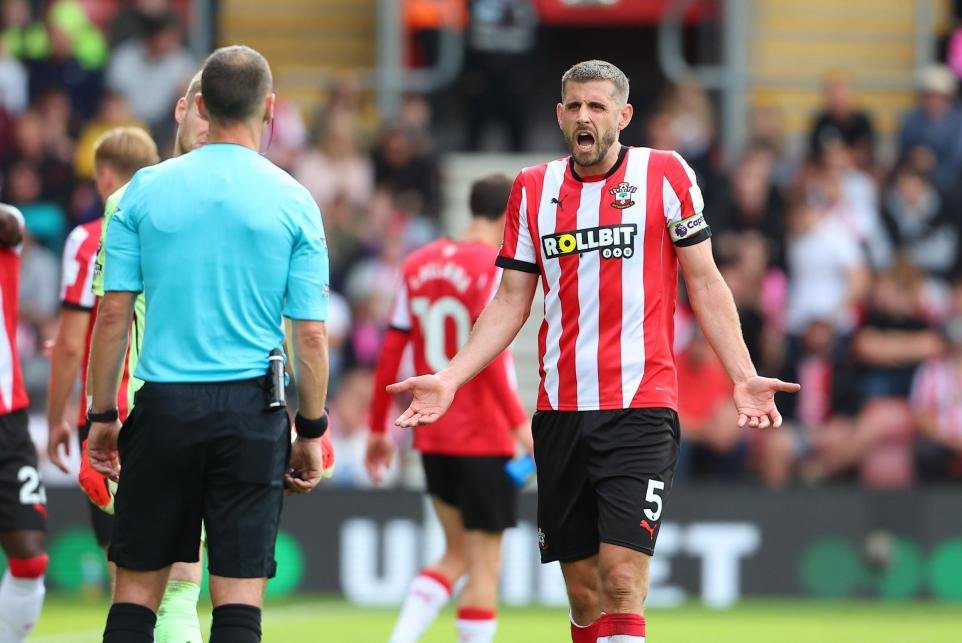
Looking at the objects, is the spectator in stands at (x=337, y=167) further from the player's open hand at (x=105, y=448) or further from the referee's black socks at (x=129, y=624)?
the referee's black socks at (x=129, y=624)

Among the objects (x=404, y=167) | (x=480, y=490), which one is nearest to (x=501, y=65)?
(x=404, y=167)

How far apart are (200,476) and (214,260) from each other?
721 mm

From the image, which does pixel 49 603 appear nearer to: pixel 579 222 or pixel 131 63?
pixel 131 63

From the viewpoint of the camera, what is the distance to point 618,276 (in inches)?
276

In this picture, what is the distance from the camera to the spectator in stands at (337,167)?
638 inches

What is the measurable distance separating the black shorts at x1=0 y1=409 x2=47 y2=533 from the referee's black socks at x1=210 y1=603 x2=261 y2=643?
273 cm

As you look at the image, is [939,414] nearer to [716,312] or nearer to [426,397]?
[716,312]

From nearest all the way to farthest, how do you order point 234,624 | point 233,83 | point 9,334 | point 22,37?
point 234,624 < point 233,83 < point 9,334 < point 22,37

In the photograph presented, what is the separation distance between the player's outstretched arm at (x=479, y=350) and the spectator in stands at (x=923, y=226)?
9407 mm

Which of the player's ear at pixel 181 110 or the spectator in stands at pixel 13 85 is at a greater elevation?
the spectator in stands at pixel 13 85

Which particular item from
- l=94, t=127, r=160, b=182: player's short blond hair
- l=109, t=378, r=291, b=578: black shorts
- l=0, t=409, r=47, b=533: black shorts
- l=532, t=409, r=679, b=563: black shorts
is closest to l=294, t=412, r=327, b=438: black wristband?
l=109, t=378, r=291, b=578: black shorts

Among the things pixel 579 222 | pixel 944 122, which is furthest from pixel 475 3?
pixel 579 222

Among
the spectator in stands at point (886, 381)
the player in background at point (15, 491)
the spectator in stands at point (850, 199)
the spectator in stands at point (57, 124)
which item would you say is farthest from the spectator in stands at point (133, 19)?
the player in background at point (15, 491)

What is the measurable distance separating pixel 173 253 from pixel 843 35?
14328 mm
